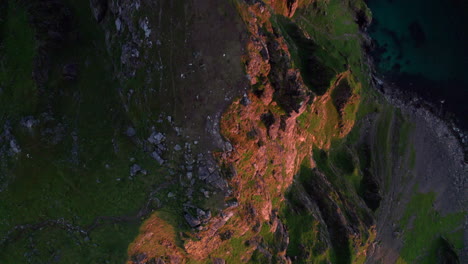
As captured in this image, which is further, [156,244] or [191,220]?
[156,244]

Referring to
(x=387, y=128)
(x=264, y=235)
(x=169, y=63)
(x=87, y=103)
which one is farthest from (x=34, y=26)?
(x=387, y=128)

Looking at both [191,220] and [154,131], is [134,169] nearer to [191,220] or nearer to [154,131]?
[154,131]

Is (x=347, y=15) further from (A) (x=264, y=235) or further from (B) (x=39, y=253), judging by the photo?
(B) (x=39, y=253)

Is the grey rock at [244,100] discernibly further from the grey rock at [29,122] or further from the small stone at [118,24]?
the grey rock at [29,122]

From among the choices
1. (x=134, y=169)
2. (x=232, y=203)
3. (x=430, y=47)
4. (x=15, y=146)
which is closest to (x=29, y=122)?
(x=15, y=146)

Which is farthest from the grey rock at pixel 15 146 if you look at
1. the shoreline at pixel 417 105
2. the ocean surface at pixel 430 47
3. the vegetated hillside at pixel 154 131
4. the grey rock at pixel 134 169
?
the ocean surface at pixel 430 47

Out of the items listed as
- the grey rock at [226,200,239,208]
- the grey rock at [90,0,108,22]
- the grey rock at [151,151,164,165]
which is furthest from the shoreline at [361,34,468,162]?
the grey rock at [90,0,108,22]
